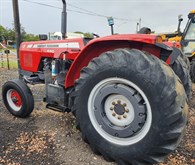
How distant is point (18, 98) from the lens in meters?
3.63

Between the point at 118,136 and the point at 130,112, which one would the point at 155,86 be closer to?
the point at 130,112

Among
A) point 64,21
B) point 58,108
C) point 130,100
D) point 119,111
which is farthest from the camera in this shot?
point 64,21

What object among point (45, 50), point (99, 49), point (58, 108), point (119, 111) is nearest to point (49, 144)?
point (58, 108)

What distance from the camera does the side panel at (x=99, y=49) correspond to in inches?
94.0

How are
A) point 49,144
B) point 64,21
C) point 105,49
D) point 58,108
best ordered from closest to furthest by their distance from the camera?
point 105,49
point 49,144
point 58,108
point 64,21

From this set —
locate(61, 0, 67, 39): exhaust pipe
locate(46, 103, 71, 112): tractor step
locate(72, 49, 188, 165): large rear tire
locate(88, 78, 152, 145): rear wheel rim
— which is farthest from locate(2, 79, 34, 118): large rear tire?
locate(88, 78, 152, 145): rear wheel rim

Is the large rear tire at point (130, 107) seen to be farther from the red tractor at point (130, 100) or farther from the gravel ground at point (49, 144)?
the gravel ground at point (49, 144)

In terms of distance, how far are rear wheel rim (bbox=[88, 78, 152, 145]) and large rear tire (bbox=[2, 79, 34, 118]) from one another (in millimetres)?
1515

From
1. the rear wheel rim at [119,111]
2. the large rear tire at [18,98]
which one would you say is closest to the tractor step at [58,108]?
the large rear tire at [18,98]

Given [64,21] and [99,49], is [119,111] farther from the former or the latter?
[64,21]

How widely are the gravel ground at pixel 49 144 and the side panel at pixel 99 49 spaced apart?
0.75 metres

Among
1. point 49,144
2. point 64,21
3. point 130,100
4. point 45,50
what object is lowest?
point 49,144

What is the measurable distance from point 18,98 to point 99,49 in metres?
1.84

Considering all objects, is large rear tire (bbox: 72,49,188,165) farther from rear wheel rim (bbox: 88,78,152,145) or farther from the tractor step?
the tractor step
